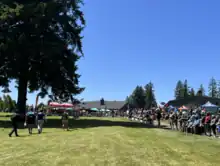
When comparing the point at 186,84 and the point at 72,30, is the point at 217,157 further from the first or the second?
the point at 186,84

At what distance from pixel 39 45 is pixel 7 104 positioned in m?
57.5

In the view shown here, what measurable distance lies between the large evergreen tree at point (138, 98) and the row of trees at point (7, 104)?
4967cm

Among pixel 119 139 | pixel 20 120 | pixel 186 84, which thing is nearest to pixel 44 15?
pixel 20 120

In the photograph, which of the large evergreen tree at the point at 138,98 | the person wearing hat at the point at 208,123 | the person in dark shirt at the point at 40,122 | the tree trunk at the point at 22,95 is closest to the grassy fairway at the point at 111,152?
the person in dark shirt at the point at 40,122

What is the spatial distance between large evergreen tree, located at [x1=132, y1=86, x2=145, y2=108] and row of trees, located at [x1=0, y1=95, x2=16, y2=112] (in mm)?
49667

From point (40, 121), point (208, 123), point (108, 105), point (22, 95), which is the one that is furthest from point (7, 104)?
point (208, 123)

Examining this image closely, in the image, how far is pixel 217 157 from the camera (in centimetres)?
1220

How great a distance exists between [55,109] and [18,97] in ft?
89.8

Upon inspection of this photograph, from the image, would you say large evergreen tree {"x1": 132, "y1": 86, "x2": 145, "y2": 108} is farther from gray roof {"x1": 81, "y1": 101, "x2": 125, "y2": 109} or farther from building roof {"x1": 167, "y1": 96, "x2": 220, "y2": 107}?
building roof {"x1": 167, "y1": 96, "x2": 220, "y2": 107}

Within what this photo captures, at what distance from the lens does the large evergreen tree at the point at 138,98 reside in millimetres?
112375

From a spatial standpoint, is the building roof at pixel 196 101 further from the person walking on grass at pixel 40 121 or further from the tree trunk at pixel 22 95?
the person walking on grass at pixel 40 121

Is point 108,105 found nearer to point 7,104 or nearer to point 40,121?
point 7,104

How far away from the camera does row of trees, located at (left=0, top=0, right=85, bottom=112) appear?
92.2ft

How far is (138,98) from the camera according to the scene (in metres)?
113
